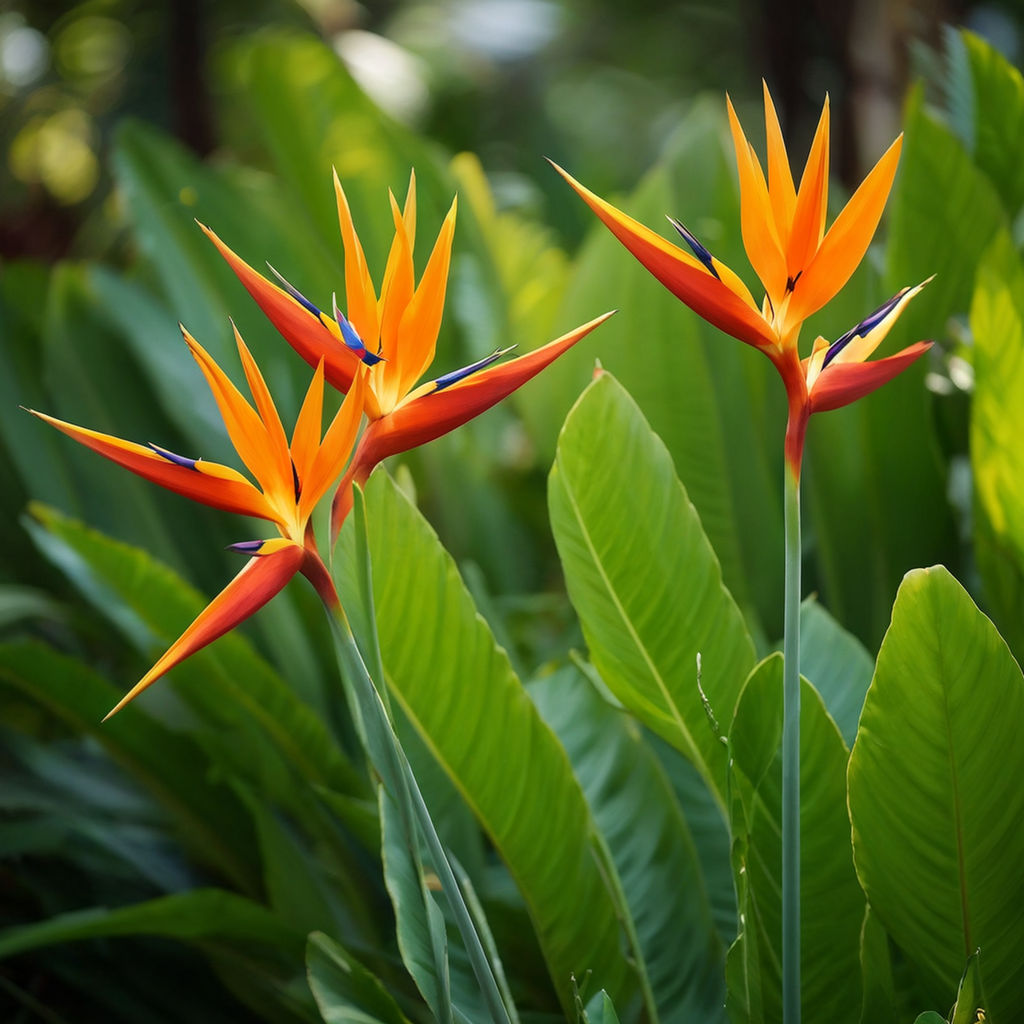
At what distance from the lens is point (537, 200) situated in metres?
1.59

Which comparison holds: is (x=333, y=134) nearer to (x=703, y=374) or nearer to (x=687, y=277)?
(x=703, y=374)

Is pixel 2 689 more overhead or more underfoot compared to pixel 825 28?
more underfoot

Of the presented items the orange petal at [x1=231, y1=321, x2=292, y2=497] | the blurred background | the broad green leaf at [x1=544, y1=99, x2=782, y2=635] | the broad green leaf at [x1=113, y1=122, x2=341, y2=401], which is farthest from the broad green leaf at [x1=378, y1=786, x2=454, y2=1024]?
the blurred background

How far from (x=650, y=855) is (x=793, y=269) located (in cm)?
32

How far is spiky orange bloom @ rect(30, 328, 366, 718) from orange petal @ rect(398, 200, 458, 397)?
0.08 ft

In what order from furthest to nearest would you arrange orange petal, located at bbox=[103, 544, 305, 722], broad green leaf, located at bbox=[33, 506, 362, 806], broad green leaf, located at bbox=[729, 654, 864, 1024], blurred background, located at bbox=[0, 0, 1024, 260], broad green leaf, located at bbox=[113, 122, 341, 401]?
1. blurred background, located at bbox=[0, 0, 1024, 260]
2. broad green leaf, located at bbox=[113, 122, 341, 401]
3. broad green leaf, located at bbox=[33, 506, 362, 806]
4. broad green leaf, located at bbox=[729, 654, 864, 1024]
5. orange petal, located at bbox=[103, 544, 305, 722]

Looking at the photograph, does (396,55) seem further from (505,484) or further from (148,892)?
(148,892)

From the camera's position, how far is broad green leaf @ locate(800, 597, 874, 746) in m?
0.54

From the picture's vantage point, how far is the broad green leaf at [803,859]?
0.40 metres

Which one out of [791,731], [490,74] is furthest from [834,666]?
[490,74]

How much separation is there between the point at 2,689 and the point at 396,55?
2313 millimetres

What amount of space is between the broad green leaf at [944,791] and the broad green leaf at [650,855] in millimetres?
118

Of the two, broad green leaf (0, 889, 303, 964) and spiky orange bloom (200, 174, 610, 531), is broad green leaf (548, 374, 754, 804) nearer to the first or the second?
spiky orange bloom (200, 174, 610, 531)

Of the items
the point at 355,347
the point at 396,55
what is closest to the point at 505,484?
the point at 355,347
